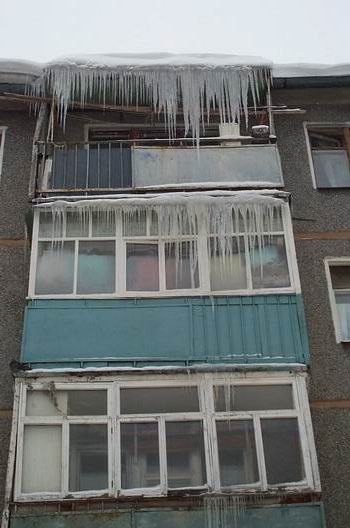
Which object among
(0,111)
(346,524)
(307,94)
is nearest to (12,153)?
(0,111)

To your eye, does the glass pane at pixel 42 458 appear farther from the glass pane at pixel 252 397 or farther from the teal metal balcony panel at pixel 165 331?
the glass pane at pixel 252 397

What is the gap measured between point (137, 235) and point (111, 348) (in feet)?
6.17

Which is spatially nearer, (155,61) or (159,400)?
(159,400)

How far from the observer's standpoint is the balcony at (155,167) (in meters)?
10.3

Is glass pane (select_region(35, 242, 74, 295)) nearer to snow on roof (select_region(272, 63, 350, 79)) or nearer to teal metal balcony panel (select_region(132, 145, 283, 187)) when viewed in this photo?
teal metal balcony panel (select_region(132, 145, 283, 187))

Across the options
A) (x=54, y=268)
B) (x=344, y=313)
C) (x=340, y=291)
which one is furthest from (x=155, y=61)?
(x=344, y=313)

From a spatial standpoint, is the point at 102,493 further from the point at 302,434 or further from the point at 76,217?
the point at 76,217

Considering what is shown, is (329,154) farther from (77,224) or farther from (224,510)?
(224,510)

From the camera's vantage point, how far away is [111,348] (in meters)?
8.87

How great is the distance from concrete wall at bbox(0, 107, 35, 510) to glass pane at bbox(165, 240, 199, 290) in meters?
2.28

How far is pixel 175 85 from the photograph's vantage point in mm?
11398

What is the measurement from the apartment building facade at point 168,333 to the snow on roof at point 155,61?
0.07 m

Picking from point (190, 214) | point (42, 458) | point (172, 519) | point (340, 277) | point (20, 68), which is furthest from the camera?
point (20, 68)

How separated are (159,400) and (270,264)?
2608 mm
